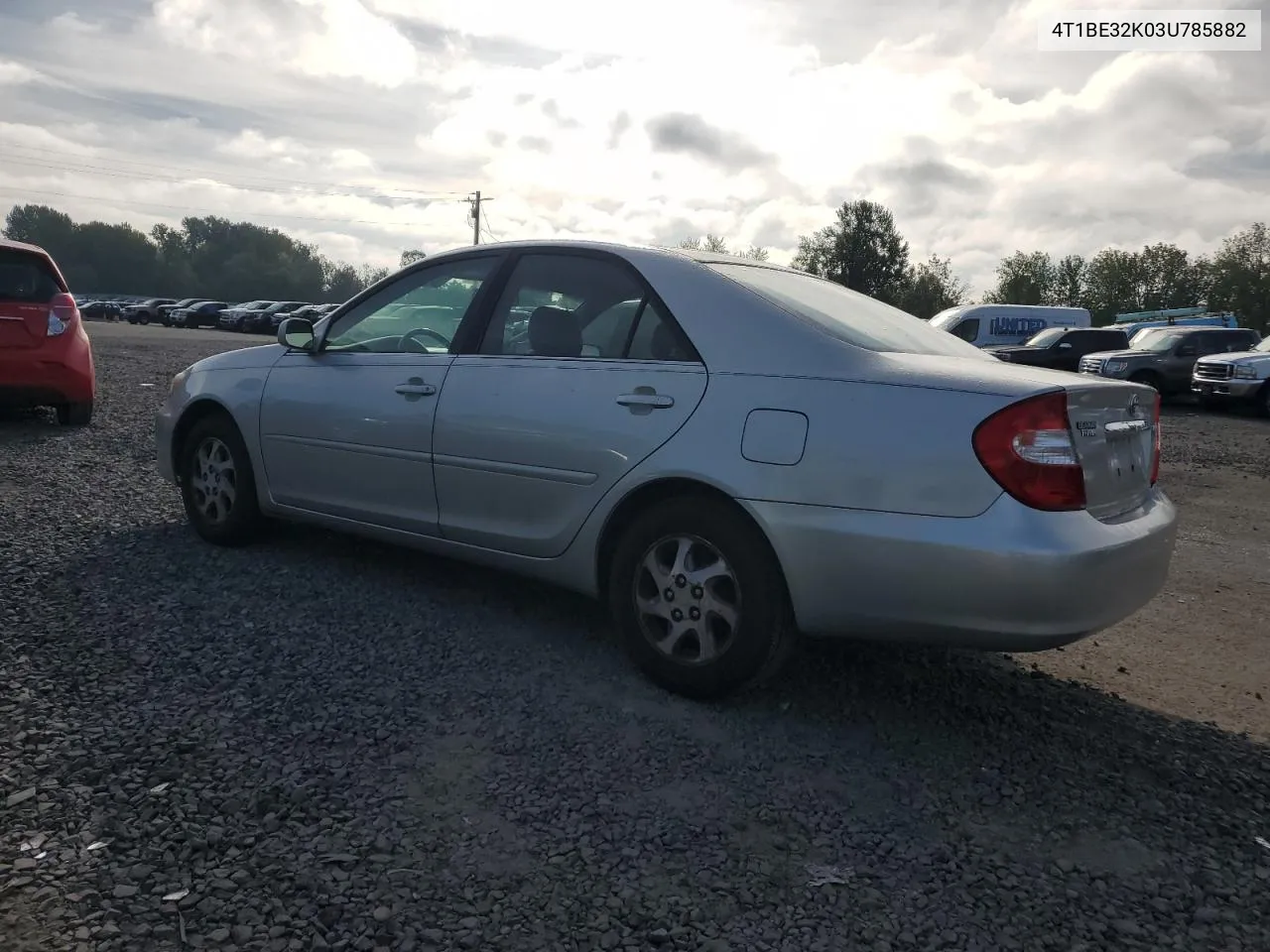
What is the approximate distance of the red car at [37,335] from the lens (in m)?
8.59

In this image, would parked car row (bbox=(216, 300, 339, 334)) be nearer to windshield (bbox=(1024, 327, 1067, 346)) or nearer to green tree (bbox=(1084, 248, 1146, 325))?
windshield (bbox=(1024, 327, 1067, 346))

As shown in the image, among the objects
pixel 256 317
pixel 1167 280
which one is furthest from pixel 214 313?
pixel 1167 280

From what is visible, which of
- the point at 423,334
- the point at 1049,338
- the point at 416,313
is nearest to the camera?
the point at 423,334

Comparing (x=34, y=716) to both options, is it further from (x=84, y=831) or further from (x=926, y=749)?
(x=926, y=749)

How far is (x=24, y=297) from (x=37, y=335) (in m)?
0.35

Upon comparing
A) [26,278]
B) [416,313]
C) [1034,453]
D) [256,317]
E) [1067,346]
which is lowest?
[1034,453]

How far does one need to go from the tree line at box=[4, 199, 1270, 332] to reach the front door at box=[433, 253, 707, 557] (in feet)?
109

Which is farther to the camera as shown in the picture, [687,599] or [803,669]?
[803,669]

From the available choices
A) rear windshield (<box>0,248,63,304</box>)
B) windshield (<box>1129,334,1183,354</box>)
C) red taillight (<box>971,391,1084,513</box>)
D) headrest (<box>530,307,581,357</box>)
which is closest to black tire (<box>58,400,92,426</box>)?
rear windshield (<box>0,248,63,304</box>)

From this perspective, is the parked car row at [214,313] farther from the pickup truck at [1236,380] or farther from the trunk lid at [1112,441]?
the trunk lid at [1112,441]

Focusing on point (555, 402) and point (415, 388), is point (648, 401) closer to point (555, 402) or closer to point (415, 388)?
point (555, 402)

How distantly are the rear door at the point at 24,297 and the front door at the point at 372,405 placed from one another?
4952 mm

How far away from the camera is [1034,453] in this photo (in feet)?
9.66

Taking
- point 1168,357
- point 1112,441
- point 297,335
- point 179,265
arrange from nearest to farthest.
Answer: point 1112,441 → point 297,335 → point 1168,357 → point 179,265
